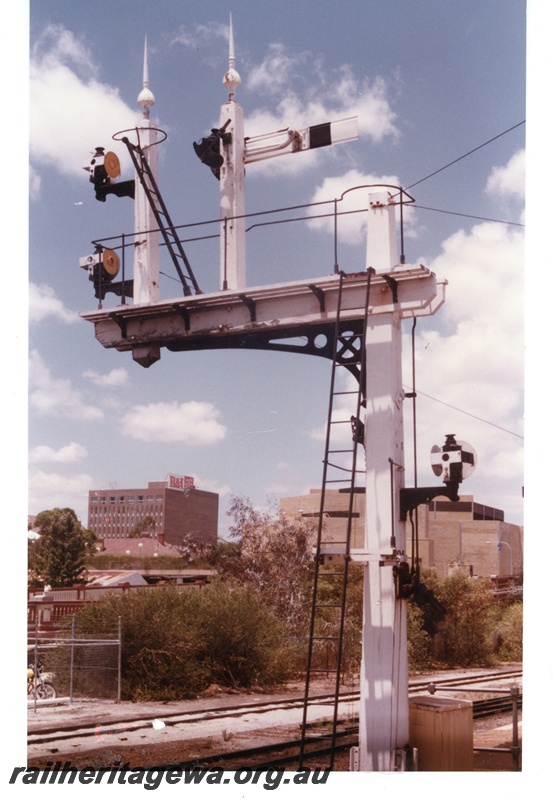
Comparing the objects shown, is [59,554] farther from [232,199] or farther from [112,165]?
[232,199]

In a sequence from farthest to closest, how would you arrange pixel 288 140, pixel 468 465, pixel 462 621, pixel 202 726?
pixel 462 621 < pixel 202 726 < pixel 288 140 < pixel 468 465

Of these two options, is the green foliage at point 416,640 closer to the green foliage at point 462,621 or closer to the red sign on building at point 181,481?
the green foliage at point 462,621

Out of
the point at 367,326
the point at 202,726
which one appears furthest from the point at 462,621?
the point at 367,326

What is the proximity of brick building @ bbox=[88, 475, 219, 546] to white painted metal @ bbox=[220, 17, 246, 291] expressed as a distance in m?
3.16

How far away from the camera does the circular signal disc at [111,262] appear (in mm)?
10641

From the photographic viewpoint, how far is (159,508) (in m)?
20.5

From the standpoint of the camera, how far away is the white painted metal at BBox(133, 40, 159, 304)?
1070 centimetres

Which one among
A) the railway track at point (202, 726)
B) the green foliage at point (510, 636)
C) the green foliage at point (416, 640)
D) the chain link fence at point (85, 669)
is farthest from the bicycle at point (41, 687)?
the green foliage at point (510, 636)

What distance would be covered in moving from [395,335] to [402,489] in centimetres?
172

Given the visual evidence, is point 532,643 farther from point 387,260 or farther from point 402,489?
point 387,260

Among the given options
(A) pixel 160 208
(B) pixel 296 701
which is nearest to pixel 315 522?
(B) pixel 296 701

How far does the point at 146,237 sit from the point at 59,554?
2761 centimetres

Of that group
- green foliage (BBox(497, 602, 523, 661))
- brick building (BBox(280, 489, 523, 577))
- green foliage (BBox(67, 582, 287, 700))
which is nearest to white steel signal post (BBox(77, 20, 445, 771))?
green foliage (BBox(67, 582, 287, 700))
